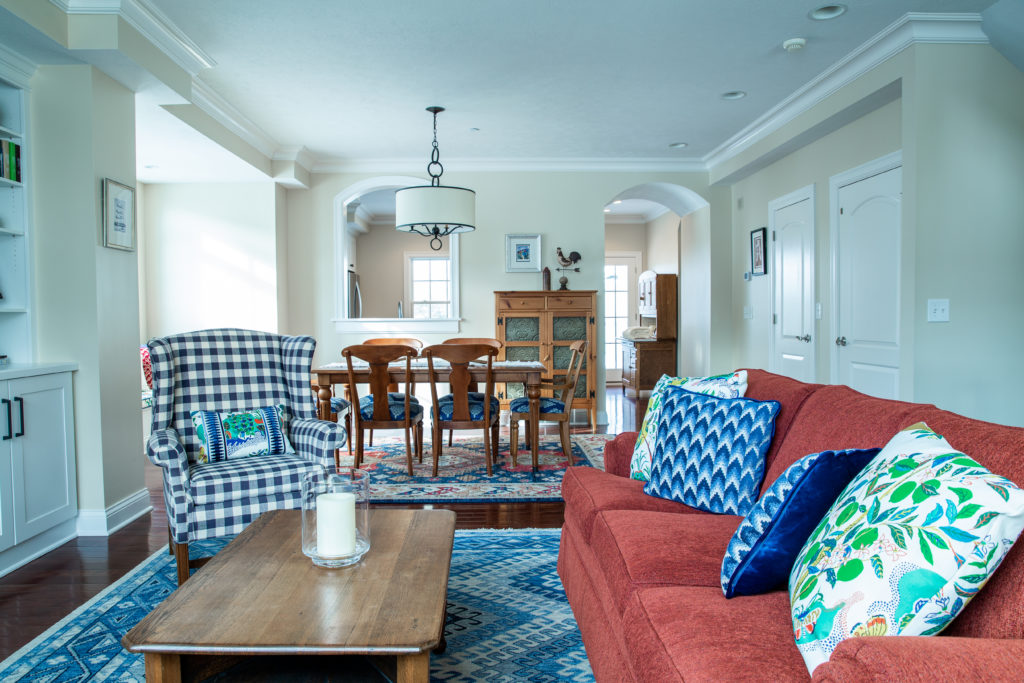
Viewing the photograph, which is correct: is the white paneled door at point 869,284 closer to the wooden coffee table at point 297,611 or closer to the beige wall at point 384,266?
the wooden coffee table at point 297,611

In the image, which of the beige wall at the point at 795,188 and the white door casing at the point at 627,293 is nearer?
the beige wall at the point at 795,188

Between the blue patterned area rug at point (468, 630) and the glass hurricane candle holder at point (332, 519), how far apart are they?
0.99 ft

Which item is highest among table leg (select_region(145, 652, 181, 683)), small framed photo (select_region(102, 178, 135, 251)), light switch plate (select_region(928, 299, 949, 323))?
small framed photo (select_region(102, 178, 135, 251))

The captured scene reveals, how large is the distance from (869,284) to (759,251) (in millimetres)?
1697

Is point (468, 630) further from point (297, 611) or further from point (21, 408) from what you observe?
point (21, 408)

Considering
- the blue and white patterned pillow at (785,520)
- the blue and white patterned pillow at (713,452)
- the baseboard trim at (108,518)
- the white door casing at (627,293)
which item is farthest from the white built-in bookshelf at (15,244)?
the white door casing at (627,293)

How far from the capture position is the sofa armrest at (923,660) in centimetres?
81

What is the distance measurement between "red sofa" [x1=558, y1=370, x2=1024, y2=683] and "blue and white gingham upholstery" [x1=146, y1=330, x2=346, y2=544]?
118 centimetres

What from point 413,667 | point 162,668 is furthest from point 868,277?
point 162,668

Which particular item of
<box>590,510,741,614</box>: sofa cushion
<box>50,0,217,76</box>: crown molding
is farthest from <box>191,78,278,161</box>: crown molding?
<box>590,510,741,614</box>: sofa cushion

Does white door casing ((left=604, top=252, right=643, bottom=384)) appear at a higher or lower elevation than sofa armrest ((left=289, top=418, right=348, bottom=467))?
higher

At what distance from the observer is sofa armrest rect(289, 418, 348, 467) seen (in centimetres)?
288

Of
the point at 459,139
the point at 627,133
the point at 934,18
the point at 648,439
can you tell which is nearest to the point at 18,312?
the point at 648,439

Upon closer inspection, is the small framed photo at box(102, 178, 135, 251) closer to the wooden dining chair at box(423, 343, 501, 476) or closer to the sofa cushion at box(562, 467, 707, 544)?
the wooden dining chair at box(423, 343, 501, 476)
